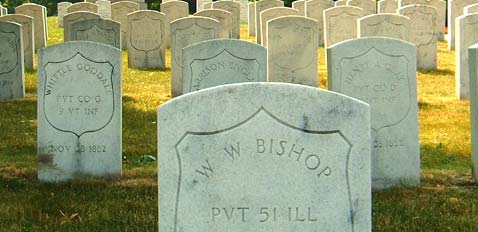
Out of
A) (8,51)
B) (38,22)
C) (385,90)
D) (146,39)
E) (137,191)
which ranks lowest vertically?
(137,191)

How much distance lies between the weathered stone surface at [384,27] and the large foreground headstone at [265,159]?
1031 centimetres

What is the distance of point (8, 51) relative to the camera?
13531 mm

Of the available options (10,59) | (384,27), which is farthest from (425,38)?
(10,59)

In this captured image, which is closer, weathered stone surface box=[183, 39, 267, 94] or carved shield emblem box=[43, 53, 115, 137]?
carved shield emblem box=[43, 53, 115, 137]

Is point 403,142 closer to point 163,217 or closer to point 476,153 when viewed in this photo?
point 476,153

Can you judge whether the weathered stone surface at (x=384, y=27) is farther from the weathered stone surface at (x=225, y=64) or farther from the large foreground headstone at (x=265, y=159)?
the large foreground headstone at (x=265, y=159)

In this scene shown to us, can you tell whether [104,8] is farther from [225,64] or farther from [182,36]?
[225,64]

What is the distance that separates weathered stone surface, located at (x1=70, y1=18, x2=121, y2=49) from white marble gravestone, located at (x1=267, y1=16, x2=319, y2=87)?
8.15 feet

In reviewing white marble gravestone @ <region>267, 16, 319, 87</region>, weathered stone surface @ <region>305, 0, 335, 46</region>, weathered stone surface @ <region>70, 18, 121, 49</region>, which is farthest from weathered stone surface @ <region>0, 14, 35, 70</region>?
weathered stone surface @ <region>305, 0, 335, 46</region>

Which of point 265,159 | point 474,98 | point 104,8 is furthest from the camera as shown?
point 104,8

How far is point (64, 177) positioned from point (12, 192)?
564mm

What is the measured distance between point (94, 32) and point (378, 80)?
7.93m

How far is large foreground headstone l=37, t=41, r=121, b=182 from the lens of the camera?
8148 mm

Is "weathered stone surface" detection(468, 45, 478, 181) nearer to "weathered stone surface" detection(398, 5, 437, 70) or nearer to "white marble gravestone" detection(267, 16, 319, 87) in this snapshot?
"white marble gravestone" detection(267, 16, 319, 87)
